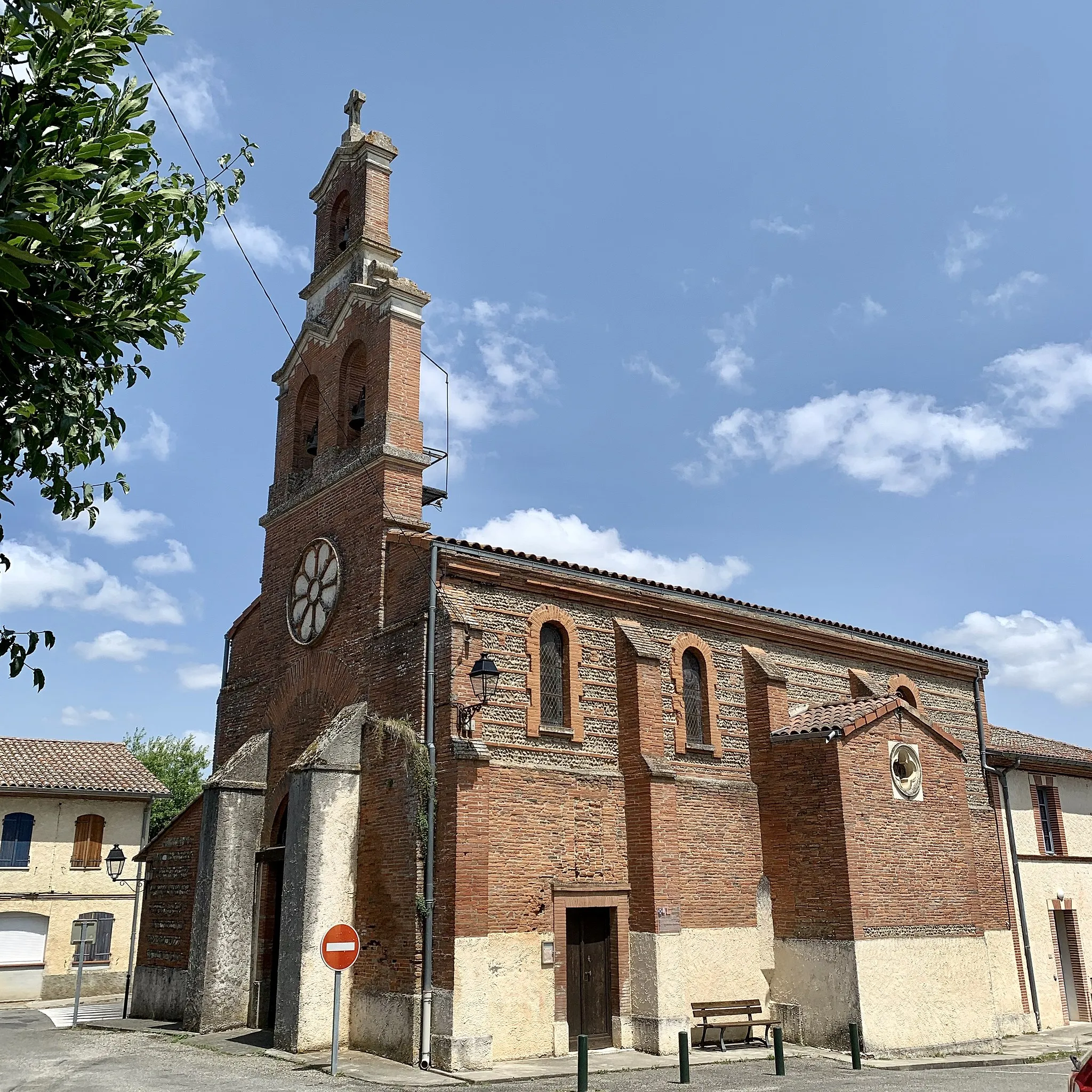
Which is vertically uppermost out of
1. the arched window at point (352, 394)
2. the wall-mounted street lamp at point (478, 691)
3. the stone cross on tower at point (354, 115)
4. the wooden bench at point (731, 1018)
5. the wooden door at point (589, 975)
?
the stone cross on tower at point (354, 115)

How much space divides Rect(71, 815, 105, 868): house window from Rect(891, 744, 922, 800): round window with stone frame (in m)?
23.4

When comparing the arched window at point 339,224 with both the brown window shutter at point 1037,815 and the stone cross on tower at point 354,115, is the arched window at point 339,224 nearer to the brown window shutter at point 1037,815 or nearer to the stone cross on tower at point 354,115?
the stone cross on tower at point 354,115

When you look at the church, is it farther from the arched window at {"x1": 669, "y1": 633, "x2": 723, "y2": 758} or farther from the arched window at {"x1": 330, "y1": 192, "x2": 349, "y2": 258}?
the arched window at {"x1": 330, "y1": 192, "x2": 349, "y2": 258}

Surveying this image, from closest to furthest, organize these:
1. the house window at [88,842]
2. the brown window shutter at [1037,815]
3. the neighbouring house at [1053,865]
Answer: the neighbouring house at [1053,865] → the brown window shutter at [1037,815] → the house window at [88,842]

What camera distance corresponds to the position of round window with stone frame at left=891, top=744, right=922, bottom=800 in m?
19.1

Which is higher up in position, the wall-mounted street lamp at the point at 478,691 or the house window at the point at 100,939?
the wall-mounted street lamp at the point at 478,691

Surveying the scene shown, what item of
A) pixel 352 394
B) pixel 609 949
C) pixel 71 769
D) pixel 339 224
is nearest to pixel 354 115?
pixel 339 224

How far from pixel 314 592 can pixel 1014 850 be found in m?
16.8

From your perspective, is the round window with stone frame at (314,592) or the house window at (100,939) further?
the house window at (100,939)

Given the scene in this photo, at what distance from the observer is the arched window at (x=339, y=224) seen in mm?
22016

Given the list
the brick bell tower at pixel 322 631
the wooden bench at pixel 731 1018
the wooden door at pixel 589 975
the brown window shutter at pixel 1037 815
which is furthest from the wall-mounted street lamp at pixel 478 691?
the brown window shutter at pixel 1037 815

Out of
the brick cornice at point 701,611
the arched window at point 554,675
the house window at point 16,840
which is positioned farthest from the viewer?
the house window at point 16,840

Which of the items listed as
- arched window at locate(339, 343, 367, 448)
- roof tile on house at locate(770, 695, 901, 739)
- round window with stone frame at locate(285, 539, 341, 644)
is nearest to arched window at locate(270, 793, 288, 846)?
round window with stone frame at locate(285, 539, 341, 644)

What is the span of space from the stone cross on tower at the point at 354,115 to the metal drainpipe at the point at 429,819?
1090cm
